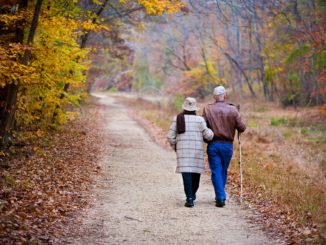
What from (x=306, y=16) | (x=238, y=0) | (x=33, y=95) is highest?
(x=306, y=16)

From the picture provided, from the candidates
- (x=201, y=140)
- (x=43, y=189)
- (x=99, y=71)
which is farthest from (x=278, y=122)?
(x=43, y=189)

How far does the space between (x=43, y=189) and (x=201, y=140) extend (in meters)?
3.37

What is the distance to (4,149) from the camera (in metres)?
12.8

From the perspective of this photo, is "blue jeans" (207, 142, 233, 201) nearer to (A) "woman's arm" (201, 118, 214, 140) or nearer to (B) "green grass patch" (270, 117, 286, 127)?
(A) "woman's arm" (201, 118, 214, 140)

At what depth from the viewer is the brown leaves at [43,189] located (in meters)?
7.22

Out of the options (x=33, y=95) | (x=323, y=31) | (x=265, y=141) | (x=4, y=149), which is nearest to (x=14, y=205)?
(x=4, y=149)

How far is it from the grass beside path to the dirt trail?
465 mm

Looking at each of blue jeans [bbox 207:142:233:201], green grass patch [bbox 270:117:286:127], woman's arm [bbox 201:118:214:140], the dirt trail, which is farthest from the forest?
woman's arm [bbox 201:118:214:140]

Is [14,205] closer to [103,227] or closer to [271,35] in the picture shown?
[103,227]

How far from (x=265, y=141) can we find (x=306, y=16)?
11338mm

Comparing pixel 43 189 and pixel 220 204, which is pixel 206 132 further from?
pixel 43 189

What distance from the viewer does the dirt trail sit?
7138 millimetres

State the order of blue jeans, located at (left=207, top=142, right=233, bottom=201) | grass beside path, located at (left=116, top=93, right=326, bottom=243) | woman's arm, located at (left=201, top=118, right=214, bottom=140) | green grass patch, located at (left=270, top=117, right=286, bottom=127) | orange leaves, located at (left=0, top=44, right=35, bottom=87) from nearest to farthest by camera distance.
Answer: grass beside path, located at (left=116, top=93, right=326, bottom=243), woman's arm, located at (left=201, top=118, right=214, bottom=140), blue jeans, located at (left=207, top=142, right=233, bottom=201), orange leaves, located at (left=0, top=44, right=35, bottom=87), green grass patch, located at (left=270, top=117, right=286, bottom=127)

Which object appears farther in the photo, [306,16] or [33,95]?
[306,16]
